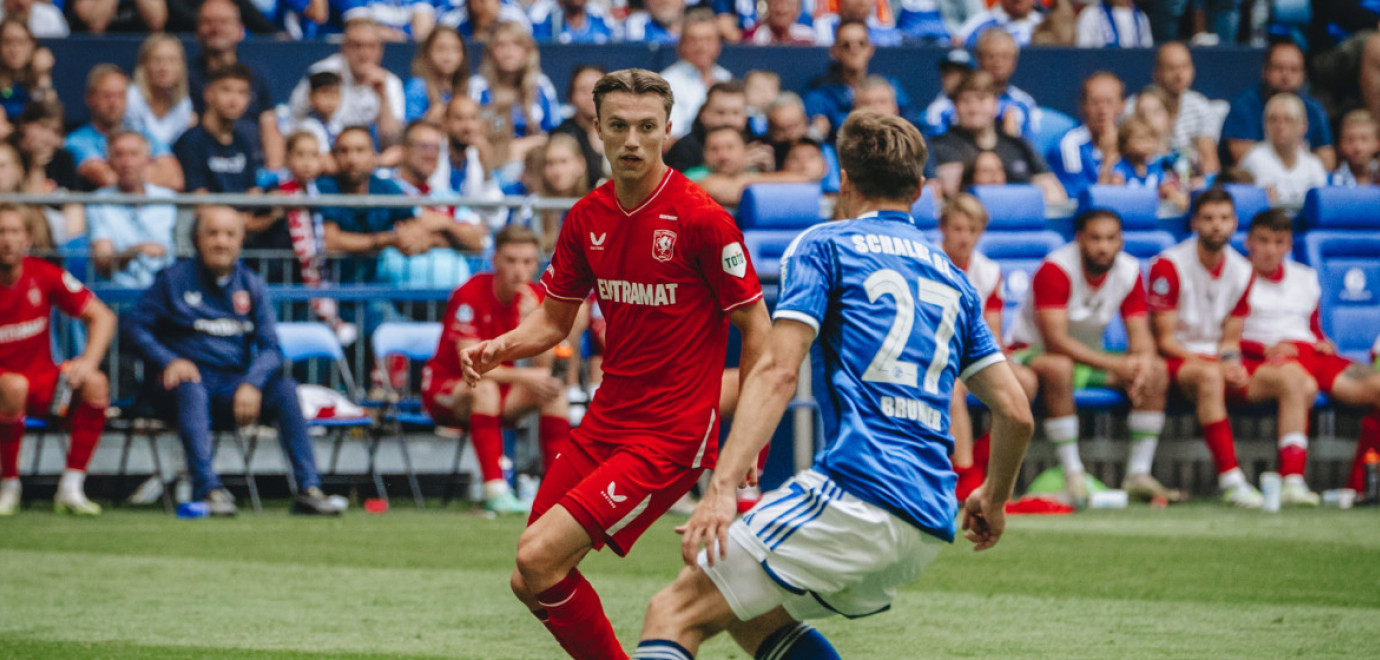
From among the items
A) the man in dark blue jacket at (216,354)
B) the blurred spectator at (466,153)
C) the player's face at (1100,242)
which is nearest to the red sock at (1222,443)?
the player's face at (1100,242)

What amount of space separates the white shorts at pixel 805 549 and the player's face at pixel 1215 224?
328 inches

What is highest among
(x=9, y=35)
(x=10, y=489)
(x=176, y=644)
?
(x=9, y=35)

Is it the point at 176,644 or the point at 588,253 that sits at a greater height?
the point at 588,253

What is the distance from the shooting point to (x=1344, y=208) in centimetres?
1272

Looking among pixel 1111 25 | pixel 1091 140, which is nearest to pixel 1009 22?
pixel 1111 25

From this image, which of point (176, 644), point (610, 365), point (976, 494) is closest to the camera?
point (976, 494)

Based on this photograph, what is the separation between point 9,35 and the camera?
1286 cm

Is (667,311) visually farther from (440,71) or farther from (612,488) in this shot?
(440,71)

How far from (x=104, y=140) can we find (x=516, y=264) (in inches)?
165

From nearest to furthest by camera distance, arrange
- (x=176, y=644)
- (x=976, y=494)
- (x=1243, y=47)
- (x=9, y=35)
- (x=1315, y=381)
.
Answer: (x=976, y=494) → (x=176, y=644) → (x=1315, y=381) → (x=9, y=35) → (x=1243, y=47)

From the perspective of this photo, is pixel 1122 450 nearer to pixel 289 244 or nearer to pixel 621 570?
pixel 621 570

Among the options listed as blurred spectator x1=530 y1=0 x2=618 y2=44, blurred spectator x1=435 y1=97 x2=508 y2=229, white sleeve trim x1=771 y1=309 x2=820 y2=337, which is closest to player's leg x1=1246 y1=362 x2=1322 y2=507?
blurred spectator x1=435 y1=97 x2=508 y2=229

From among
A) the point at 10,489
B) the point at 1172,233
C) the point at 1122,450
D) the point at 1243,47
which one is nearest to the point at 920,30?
the point at 1243,47

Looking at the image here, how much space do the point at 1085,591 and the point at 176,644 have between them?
3.72 m
